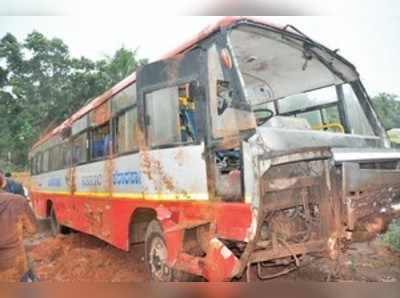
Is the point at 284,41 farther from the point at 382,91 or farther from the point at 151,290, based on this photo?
the point at 151,290

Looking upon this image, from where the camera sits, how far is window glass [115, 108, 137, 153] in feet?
7.93

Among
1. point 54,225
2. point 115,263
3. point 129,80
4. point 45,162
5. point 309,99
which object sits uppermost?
point 129,80

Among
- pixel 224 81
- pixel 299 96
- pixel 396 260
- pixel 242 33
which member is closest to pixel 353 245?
pixel 396 260

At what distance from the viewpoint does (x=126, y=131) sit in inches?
96.4

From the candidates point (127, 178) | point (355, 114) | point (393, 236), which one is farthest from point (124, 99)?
point (393, 236)

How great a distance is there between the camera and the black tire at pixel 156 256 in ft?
7.56

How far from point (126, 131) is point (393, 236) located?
1515 millimetres

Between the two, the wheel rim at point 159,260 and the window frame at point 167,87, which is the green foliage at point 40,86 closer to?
the window frame at point 167,87

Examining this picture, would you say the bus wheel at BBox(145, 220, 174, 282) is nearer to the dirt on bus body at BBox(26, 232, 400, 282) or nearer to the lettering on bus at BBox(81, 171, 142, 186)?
the dirt on bus body at BBox(26, 232, 400, 282)

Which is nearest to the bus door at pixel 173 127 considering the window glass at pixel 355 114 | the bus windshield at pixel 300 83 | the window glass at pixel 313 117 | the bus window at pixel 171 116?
the bus window at pixel 171 116

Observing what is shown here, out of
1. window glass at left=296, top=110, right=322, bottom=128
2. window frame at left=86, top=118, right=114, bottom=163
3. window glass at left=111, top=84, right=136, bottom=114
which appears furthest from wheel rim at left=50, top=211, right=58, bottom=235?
window glass at left=296, top=110, right=322, bottom=128

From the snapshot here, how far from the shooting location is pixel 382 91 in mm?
2414

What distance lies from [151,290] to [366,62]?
1.71 metres

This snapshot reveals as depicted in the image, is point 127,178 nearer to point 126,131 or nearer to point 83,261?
point 126,131
